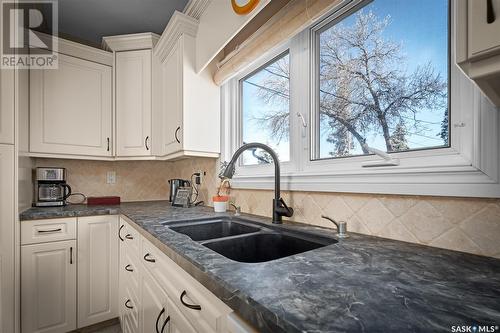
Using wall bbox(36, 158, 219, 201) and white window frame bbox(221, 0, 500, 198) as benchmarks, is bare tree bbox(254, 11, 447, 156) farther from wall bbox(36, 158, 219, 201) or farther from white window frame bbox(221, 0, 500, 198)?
wall bbox(36, 158, 219, 201)

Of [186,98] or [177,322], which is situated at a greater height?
[186,98]

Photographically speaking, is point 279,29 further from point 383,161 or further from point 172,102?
point 172,102

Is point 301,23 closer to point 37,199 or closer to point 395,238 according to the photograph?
point 395,238

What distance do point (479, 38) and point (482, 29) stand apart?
0.01 meters

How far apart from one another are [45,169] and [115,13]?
1387mm

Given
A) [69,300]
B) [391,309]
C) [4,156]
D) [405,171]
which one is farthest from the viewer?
[69,300]

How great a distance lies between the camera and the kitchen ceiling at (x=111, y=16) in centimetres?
193

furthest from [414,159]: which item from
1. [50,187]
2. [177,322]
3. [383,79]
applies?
[50,187]

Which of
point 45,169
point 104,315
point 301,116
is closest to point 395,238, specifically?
point 301,116

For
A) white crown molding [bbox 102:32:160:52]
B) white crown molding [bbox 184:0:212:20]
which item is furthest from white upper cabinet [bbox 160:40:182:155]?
white crown molding [bbox 102:32:160:52]

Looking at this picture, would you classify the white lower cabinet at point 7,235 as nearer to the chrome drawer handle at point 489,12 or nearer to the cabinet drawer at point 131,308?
the cabinet drawer at point 131,308

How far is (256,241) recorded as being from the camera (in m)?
1.15

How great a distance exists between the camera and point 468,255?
0.71 m

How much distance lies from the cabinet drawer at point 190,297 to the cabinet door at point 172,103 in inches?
39.8
